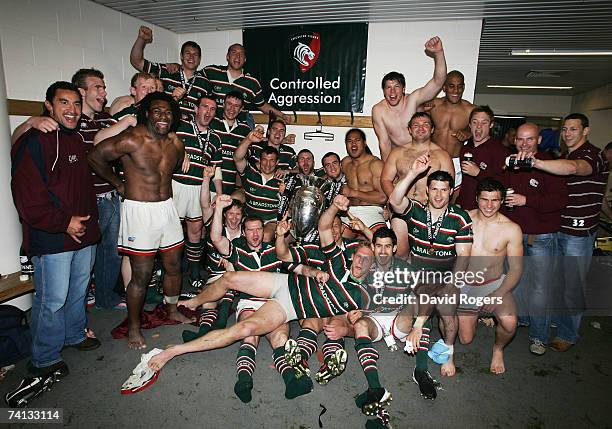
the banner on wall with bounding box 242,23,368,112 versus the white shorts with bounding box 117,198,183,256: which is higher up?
the banner on wall with bounding box 242,23,368,112

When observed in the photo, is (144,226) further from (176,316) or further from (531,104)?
(531,104)

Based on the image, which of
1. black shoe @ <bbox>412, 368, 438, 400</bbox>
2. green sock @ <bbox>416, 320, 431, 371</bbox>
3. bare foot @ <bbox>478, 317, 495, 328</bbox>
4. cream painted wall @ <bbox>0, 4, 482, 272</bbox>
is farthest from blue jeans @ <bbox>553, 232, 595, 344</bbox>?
cream painted wall @ <bbox>0, 4, 482, 272</bbox>

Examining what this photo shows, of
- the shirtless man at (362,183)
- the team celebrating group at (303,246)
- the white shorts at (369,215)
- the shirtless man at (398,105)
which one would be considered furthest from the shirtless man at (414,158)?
the shirtless man at (398,105)

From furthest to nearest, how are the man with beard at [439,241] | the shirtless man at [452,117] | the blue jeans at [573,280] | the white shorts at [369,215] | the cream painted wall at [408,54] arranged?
the cream painted wall at [408,54]
the shirtless man at [452,117]
the white shorts at [369,215]
the blue jeans at [573,280]
the man with beard at [439,241]

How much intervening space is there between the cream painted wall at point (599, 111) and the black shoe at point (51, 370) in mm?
14154

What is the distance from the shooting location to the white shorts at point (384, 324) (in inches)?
129

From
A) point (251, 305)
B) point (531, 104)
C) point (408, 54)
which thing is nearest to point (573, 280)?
point (251, 305)

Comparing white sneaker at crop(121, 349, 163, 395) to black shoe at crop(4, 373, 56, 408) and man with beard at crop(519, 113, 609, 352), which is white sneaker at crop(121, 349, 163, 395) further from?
man with beard at crop(519, 113, 609, 352)

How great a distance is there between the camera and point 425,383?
2828 mm

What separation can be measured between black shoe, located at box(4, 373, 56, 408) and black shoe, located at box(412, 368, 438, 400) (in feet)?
9.17

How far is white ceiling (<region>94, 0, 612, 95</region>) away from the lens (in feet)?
15.0

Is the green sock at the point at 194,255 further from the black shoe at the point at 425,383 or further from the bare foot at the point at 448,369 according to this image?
the bare foot at the point at 448,369

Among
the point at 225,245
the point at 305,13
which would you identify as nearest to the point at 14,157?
the point at 225,245

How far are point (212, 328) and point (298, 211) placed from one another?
4.53 ft
